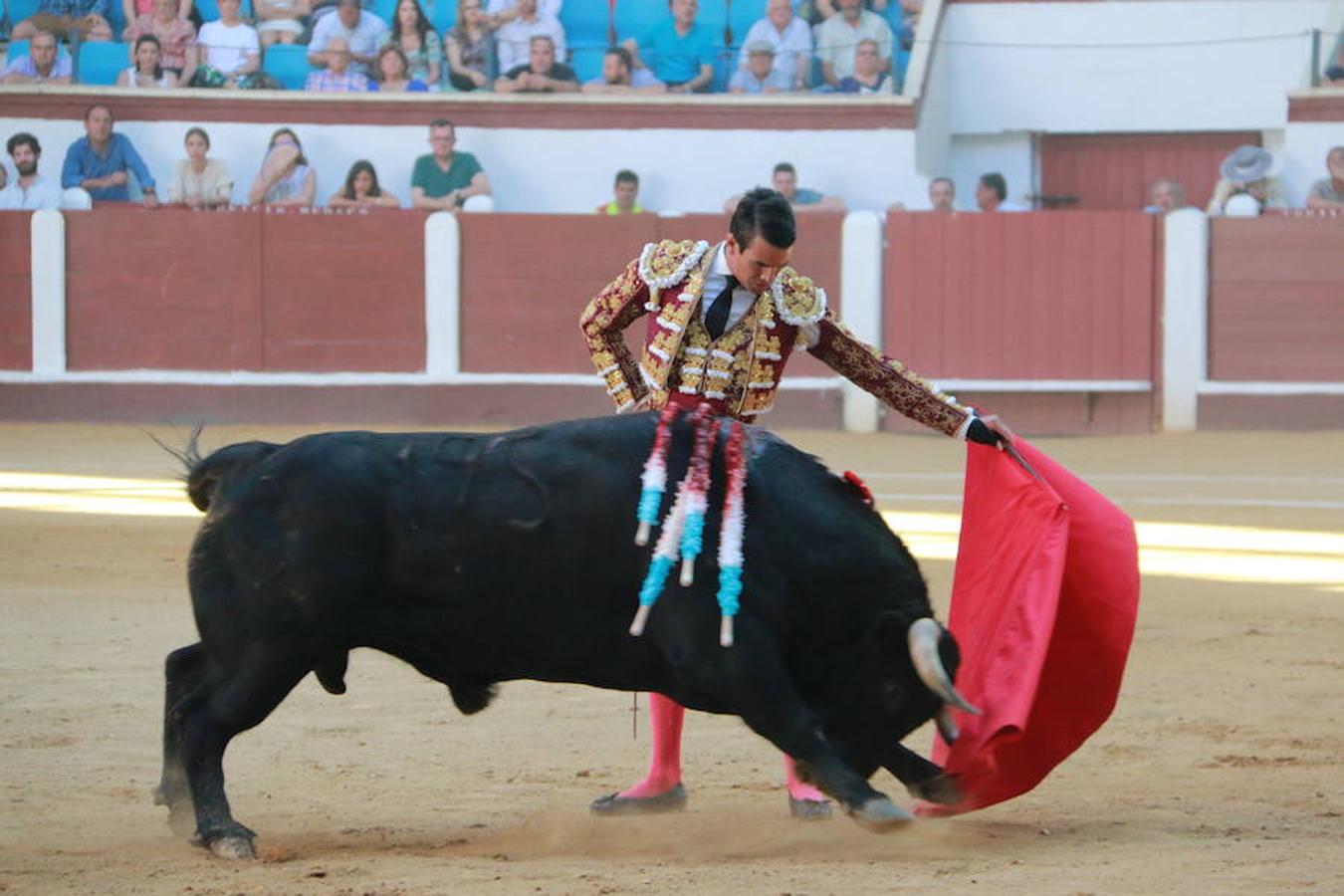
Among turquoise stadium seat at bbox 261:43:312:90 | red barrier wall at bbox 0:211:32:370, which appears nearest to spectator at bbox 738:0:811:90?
turquoise stadium seat at bbox 261:43:312:90

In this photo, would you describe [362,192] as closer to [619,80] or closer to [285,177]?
[285,177]

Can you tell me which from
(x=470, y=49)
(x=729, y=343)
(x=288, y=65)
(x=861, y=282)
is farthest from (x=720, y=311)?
(x=288, y=65)

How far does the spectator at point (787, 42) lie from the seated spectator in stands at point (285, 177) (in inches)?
102

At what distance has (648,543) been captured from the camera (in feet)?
10.8

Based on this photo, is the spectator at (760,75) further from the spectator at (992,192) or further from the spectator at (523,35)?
the spectator at (992,192)

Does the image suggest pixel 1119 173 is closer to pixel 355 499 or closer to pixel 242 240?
pixel 242 240

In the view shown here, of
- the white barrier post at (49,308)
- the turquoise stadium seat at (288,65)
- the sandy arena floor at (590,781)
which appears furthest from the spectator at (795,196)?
the sandy arena floor at (590,781)

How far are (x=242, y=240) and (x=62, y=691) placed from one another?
23.1ft

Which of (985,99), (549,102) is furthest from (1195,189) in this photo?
(549,102)

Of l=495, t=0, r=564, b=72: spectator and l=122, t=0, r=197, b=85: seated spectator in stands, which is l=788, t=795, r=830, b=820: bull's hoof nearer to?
l=495, t=0, r=564, b=72: spectator

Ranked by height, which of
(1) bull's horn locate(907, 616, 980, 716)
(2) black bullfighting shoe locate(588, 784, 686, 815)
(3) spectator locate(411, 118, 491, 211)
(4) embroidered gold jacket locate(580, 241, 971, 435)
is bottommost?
(2) black bullfighting shoe locate(588, 784, 686, 815)

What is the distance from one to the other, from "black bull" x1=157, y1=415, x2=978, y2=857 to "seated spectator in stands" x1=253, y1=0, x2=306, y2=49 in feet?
31.2

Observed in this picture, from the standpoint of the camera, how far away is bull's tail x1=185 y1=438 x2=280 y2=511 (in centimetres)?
344

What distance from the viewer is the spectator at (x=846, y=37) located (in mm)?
12172
